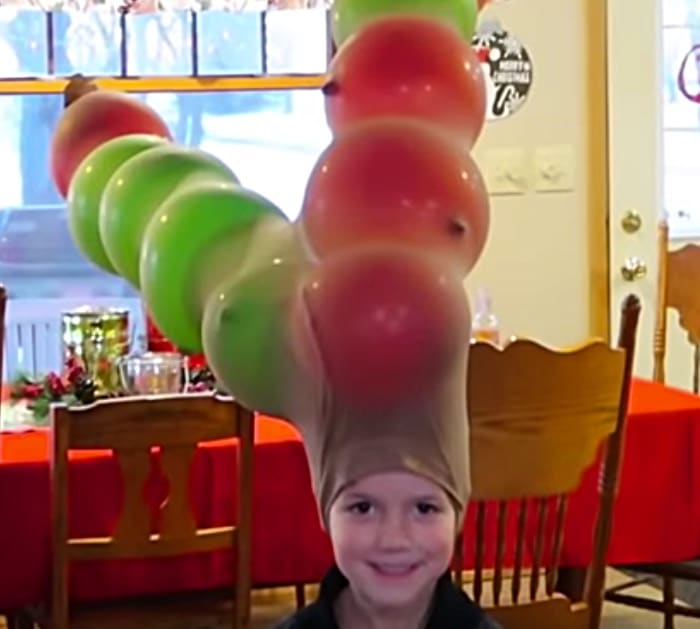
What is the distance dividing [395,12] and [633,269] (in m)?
3.16

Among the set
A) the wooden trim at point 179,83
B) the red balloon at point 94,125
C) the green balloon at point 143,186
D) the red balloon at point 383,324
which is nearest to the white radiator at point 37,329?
the wooden trim at point 179,83

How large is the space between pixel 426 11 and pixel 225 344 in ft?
1.28

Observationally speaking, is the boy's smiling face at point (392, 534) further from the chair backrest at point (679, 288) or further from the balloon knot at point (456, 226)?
the chair backrest at point (679, 288)

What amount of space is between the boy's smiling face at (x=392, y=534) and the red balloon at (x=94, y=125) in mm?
556

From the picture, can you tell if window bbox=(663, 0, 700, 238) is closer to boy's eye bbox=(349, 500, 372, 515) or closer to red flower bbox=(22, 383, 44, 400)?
red flower bbox=(22, 383, 44, 400)

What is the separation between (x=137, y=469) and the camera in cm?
250

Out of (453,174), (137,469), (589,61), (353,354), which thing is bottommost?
(137,469)

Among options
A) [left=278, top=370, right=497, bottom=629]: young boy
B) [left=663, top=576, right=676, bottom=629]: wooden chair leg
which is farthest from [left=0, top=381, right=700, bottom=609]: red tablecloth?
[left=278, top=370, right=497, bottom=629]: young boy

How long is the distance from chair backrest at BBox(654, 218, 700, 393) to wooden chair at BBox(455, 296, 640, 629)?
4.19 ft

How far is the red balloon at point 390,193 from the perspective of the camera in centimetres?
117

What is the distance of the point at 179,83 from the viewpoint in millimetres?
4367

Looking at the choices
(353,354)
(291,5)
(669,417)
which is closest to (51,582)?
(669,417)

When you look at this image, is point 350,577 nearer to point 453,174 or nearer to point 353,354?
point 353,354

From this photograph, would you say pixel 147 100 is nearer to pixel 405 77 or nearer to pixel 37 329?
pixel 37 329
